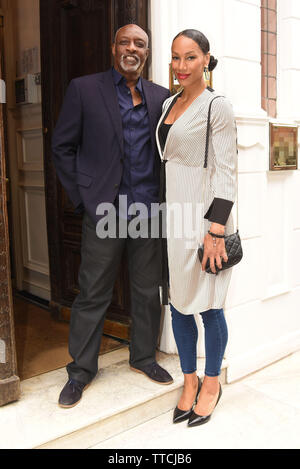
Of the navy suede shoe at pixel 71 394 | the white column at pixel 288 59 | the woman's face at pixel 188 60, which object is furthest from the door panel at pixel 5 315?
the white column at pixel 288 59

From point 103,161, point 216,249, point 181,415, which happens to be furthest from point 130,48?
point 181,415

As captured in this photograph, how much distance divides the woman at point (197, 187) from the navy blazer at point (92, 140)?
211 mm

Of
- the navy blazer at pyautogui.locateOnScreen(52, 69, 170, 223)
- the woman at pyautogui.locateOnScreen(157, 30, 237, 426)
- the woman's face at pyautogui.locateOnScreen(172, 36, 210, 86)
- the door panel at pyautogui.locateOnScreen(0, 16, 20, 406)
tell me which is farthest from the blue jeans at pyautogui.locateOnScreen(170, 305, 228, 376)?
the woman's face at pyautogui.locateOnScreen(172, 36, 210, 86)

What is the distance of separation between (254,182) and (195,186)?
2.64 feet

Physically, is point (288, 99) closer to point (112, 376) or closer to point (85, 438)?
point (112, 376)

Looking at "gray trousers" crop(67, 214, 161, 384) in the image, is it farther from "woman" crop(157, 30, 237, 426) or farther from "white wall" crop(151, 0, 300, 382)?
"white wall" crop(151, 0, 300, 382)

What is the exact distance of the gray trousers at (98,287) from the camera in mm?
2256

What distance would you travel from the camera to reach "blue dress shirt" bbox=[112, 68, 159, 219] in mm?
2203

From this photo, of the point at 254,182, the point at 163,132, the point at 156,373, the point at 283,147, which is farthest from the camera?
the point at 283,147

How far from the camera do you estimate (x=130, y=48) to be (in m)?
2.11

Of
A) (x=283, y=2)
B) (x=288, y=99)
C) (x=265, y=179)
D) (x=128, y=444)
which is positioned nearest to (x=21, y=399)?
(x=128, y=444)

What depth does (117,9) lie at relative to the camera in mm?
2562

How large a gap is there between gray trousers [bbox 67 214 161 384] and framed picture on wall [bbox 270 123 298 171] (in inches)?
37.3

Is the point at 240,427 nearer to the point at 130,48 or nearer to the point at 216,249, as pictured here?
the point at 216,249
